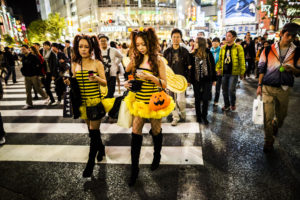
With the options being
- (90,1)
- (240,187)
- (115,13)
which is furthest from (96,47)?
(90,1)

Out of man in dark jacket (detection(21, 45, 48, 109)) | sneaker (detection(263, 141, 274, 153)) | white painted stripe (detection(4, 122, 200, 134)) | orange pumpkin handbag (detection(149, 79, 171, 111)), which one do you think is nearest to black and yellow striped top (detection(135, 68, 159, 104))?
orange pumpkin handbag (detection(149, 79, 171, 111))

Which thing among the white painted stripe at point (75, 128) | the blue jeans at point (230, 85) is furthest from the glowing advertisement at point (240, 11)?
the white painted stripe at point (75, 128)

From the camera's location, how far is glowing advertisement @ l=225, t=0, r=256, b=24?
2962 centimetres

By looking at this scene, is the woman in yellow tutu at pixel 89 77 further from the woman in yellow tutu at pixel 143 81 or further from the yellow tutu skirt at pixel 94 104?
the woman in yellow tutu at pixel 143 81

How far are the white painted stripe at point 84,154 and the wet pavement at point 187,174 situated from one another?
0.11 meters

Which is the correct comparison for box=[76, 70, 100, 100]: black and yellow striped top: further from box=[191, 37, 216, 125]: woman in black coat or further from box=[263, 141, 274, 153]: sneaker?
box=[263, 141, 274, 153]: sneaker

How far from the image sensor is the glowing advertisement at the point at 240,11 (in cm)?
2962

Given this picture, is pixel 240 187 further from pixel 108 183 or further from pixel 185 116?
pixel 185 116

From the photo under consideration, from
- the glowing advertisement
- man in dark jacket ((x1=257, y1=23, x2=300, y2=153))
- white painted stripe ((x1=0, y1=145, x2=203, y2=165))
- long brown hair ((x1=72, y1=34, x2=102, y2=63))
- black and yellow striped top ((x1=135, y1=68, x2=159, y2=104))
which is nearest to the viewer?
black and yellow striped top ((x1=135, y1=68, x2=159, y2=104))

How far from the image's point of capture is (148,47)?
8.44 feet

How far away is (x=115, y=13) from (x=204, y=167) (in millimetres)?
56726

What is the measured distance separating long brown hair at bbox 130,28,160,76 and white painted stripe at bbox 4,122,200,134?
7.85ft

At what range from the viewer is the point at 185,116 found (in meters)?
5.41

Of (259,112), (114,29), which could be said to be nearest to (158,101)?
(259,112)
